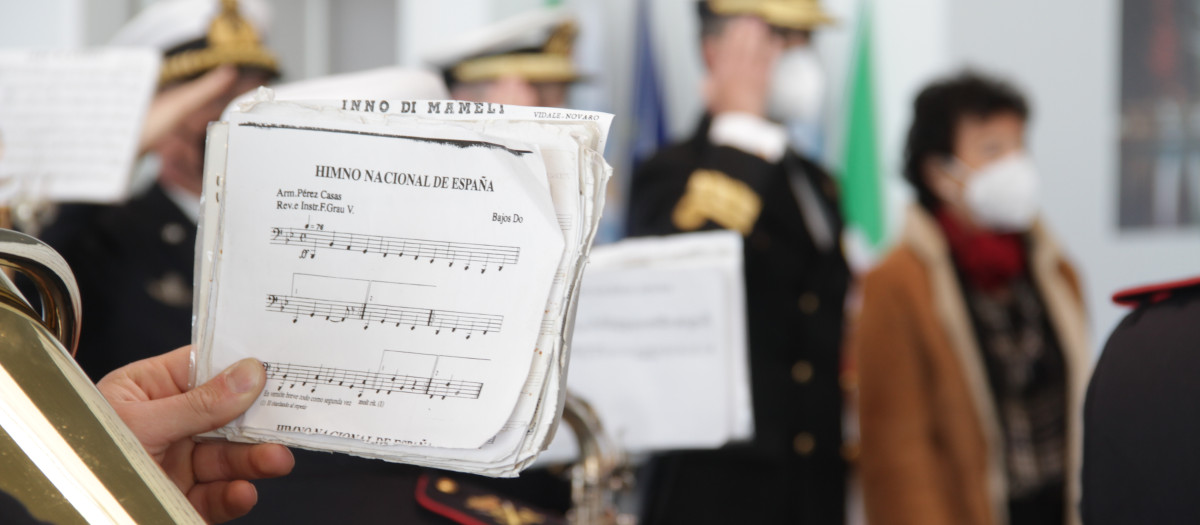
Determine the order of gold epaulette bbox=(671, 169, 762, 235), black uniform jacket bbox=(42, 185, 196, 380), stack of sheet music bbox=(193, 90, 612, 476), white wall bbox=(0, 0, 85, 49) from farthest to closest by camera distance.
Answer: white wall bbox=(0, 0, 85, 49), gold epaulette bbox=(671, 169, 762, 235), black uniform jacket bbox=(42, 185, 196, 380), stack of sheet music bbox=(193, 90, 612, 476)

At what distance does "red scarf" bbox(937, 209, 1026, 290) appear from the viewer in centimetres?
288

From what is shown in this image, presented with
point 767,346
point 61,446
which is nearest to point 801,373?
point 767,346

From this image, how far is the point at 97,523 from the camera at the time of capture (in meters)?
0.62

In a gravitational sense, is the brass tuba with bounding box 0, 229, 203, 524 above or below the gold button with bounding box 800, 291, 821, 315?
above

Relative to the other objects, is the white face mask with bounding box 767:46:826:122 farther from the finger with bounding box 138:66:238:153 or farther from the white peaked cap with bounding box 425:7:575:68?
the finger with bounding box 138:66:238:153

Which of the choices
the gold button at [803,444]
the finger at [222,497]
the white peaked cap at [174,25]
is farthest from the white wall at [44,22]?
the finger at [222,497]

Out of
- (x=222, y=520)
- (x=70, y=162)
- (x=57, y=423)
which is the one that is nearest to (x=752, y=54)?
(x=70, y=162)

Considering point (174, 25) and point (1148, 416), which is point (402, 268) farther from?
point (174, 25)

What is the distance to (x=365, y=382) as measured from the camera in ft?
2.59

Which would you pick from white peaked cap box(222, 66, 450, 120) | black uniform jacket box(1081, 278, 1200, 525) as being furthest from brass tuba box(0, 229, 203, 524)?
black uniform jacket box(1081, 278, 1200, 525)

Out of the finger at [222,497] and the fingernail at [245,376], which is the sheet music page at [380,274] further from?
the finger at [222,497]

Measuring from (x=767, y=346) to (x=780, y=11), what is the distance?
0.82 metres

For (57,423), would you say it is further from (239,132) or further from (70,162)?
(70,162)

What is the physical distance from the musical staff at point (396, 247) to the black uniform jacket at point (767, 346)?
1559mm
